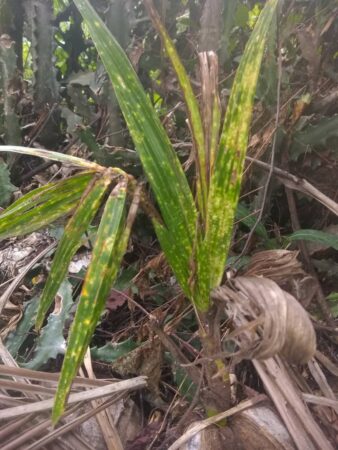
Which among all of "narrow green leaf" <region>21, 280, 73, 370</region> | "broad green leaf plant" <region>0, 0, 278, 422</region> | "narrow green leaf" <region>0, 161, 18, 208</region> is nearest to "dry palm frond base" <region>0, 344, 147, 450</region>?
"narrow green leaf" <region>21, 280, 73, 370</region>

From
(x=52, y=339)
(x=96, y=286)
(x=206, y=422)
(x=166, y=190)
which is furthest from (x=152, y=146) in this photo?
(x=52, y=339)

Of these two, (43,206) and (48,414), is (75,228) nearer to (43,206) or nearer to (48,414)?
(43,206)

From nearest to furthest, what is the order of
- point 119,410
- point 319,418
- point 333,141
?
1. point 319,418
2. point 119,410
3. point 333,141

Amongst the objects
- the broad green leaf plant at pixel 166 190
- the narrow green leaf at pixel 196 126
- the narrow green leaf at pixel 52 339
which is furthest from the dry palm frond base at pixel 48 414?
the narrow green leaf at pixel 196 126

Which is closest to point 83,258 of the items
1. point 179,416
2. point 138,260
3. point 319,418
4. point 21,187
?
point 138,260

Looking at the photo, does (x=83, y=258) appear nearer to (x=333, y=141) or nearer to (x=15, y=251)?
(x=15, y=251)
